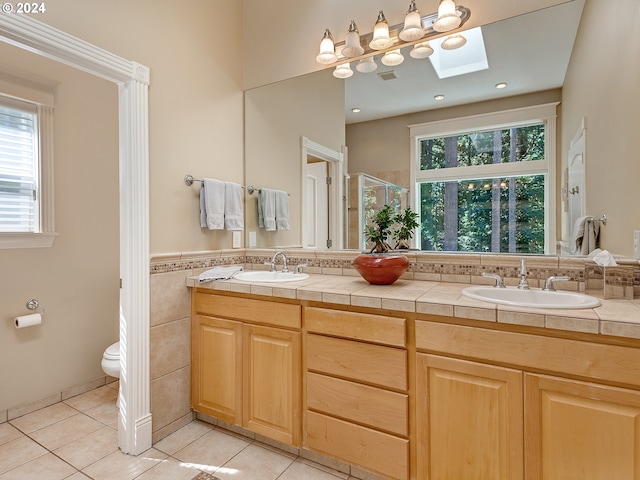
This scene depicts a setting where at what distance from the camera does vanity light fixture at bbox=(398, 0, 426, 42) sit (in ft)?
6.02

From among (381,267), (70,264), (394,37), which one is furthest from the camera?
(70,264)

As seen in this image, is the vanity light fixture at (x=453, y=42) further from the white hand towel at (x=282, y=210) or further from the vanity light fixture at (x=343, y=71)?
the white hand towel at (x=282, y=210)

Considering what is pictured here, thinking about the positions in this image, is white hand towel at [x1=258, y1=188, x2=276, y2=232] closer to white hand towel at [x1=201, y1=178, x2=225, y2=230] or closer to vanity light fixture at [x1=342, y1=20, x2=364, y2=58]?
white hand towel at [x1=201, y1=178, x2=225, y2=230]

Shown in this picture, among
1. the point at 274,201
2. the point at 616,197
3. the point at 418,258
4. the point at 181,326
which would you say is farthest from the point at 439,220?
the point at 181,326

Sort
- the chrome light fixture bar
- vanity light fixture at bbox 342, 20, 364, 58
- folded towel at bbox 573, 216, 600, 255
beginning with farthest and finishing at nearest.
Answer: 1. vanity light fixture at bbox 342, 20, 364, 58
2. the chrome light fixture bar
3. folded towel at bbox 573, 216, 600, 255

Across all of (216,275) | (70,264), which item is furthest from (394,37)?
(70,264)

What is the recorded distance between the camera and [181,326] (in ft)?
6.84

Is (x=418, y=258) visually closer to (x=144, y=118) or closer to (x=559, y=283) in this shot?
(x=559, y=283)

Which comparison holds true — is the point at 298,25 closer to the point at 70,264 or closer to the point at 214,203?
the point at 214,203

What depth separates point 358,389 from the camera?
1.53 meters

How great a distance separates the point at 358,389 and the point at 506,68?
5.93 feet

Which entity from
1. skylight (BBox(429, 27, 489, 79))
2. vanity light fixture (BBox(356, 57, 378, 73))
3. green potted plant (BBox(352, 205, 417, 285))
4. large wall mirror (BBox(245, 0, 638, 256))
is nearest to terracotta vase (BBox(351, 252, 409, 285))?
green potted plant (BBox(352, 205, 417, 285))

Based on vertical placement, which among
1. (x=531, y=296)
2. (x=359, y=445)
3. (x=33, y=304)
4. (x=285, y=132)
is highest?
(x=285, y=132)

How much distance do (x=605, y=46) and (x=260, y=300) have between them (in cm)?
206
